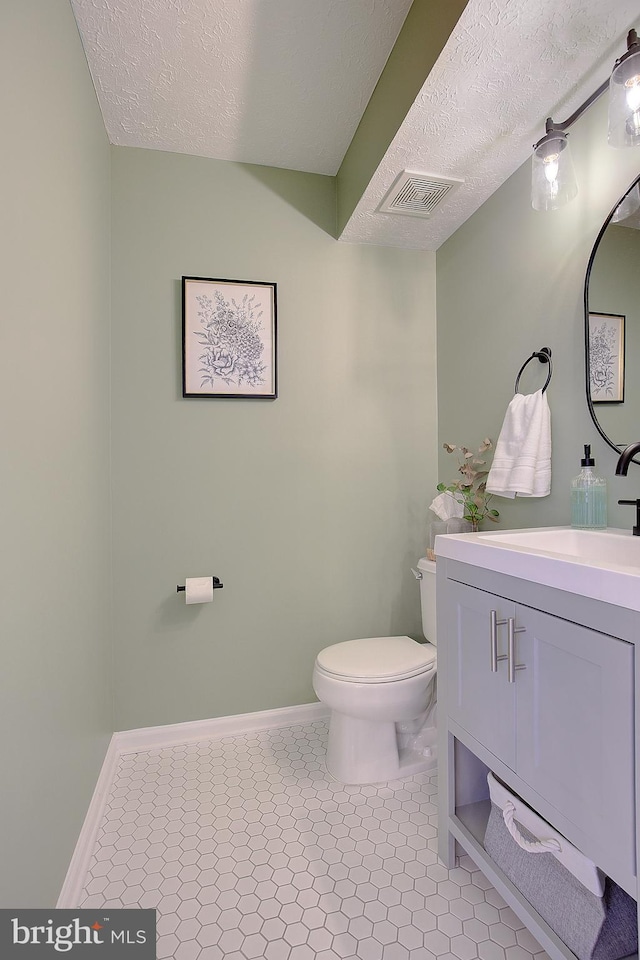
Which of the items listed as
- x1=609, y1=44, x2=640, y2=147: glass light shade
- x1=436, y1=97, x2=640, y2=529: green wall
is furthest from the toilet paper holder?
x1=609, y1=44, x2=640, y2=147: glass light shade

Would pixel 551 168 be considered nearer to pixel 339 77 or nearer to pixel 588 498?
pixel 339 77

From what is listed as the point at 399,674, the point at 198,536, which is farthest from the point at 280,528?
the point at 399,674

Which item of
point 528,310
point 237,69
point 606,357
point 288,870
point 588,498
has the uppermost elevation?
point 237,69

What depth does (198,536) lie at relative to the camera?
2143 millimetres

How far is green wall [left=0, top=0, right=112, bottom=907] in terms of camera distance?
0.93 meters

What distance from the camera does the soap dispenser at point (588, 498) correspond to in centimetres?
141

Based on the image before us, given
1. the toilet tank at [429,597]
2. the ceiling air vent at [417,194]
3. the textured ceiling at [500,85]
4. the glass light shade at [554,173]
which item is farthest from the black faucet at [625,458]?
the ceiling air vent at [417,194]

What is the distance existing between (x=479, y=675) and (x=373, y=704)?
601mm

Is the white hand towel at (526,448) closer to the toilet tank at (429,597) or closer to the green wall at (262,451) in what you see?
the toilet tank at (429,597)

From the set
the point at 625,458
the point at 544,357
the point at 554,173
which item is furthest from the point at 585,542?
the point at 554,173

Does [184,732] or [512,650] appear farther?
[184,732]

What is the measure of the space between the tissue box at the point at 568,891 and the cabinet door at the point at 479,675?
148 mm

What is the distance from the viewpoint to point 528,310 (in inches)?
68.4

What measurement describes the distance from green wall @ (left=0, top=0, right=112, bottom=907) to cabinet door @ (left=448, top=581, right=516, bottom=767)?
3.33 ft
